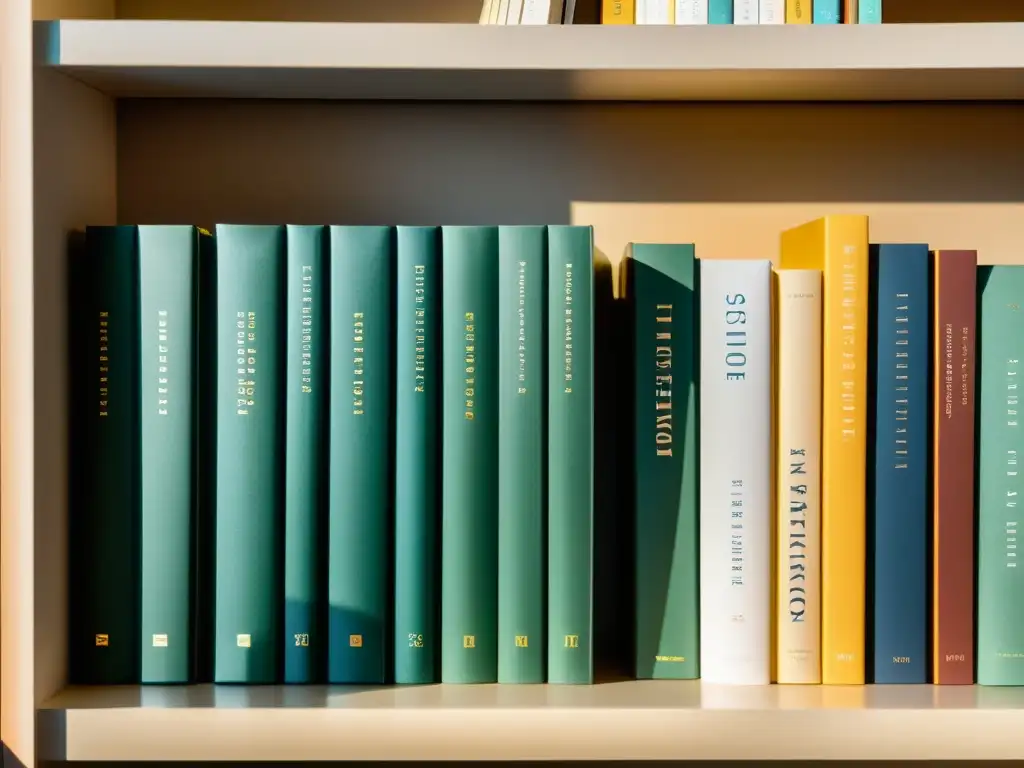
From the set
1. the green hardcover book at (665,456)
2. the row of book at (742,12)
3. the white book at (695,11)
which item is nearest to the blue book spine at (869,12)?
the row of book at (742,12)

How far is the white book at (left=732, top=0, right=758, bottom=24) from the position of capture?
29.2 inches

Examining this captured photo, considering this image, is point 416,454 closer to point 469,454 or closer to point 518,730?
point 469,454

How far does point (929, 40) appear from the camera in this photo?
2.27ft

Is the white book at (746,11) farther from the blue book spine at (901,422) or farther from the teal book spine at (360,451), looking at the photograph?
the teal book spine at (360,451)

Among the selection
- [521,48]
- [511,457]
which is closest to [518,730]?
[511,457]

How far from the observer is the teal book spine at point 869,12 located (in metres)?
0.73

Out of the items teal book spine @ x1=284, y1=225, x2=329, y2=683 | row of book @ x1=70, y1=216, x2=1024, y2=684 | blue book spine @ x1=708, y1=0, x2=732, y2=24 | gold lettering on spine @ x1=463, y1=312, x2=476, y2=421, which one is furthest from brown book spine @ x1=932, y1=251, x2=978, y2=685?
teal book spine @ x1=284, y1=225, x2=329, y2=683

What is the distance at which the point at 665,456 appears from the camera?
736 mm

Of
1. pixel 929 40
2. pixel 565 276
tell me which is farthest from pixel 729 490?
pixel 929 40

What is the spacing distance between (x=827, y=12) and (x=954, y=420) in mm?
310

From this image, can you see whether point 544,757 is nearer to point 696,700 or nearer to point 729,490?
point 696,700

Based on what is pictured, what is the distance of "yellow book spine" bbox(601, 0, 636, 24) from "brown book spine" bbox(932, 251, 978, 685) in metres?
0.28

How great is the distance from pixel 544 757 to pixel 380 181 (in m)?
0.51

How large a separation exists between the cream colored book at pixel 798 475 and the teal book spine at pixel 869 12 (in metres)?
0.19
